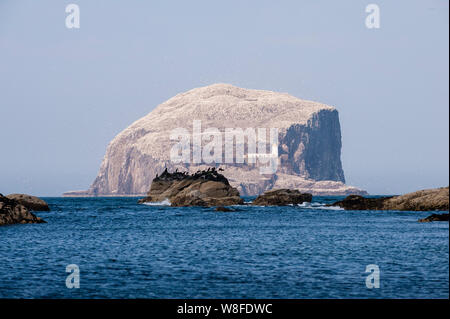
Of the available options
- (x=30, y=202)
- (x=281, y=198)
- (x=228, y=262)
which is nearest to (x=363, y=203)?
(x=281, y=198)

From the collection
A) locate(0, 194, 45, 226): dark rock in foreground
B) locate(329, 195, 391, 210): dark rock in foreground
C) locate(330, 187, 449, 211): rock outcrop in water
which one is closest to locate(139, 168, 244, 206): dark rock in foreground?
locate(329, 195, 391, 210): dark rock in foreground

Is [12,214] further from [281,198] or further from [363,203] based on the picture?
[281,198]

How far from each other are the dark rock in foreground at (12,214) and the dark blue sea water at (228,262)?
545 centimetres

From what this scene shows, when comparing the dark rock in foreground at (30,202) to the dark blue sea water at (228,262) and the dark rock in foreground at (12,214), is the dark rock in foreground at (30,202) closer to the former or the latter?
the dark rock in foreground at (12,214)

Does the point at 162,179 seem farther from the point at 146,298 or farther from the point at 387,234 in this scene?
the point at 146,298

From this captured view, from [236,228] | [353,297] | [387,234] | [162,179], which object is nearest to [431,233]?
[387,234]

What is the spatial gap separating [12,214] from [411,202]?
62094mm

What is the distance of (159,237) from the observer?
209ft

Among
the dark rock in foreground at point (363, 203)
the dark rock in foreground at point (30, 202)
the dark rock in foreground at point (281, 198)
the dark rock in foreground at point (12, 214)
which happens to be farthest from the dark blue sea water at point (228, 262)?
the dark rock in foreground at point (281, 198)

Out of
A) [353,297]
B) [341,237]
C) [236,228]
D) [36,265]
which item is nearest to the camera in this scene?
[353,297]

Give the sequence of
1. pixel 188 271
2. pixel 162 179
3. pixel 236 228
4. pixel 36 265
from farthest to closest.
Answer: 1. pixel 162 179
2. pixel 236 228
3. pixel 36 265
4. pixel 188 271

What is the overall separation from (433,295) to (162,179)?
5794 inches

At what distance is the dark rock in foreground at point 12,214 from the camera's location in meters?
75.9

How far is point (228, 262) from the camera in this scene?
43.6m
